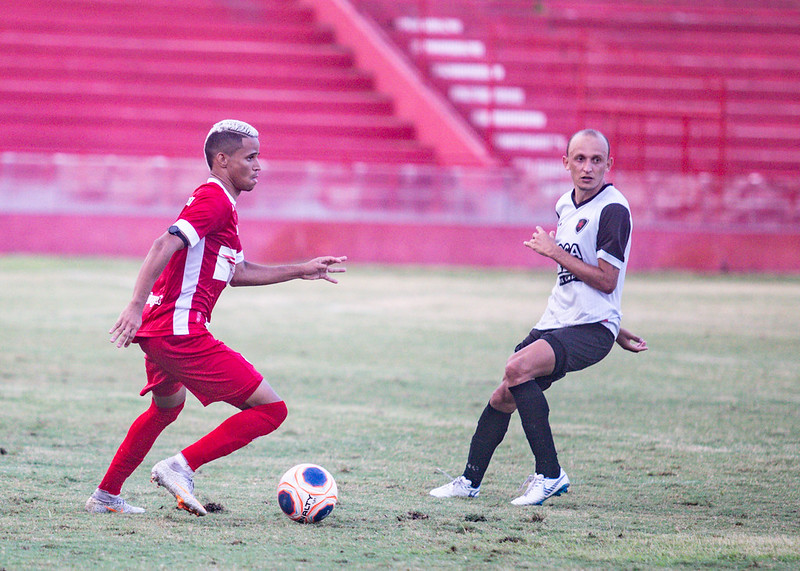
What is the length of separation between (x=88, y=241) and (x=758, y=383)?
12.4 metres

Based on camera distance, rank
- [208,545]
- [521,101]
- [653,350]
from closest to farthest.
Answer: [208,545], [653,350], [521,101]

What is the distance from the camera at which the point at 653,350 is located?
33.3 ft

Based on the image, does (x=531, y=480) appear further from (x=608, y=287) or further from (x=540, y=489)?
(x=608, y=287)

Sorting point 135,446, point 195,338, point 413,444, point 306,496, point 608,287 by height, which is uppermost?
point 608,287

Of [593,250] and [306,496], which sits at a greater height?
[593,250]

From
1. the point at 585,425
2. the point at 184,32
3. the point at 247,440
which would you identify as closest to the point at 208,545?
the point at 247,440

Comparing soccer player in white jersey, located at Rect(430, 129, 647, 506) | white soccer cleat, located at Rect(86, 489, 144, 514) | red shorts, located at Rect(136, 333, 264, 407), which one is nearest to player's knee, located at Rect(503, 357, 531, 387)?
soccer player in white jersey, located at Rect(430, 129, 647, 506)

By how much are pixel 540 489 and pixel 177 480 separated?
1.56 metres

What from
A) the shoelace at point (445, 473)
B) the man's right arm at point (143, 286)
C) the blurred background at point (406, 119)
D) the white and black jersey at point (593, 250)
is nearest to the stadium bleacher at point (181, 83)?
the blurred background at point (406, 119)

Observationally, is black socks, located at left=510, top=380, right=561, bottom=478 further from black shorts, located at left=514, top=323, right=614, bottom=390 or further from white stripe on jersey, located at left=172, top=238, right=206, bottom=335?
white stripe on jersey, located at left=172, top=238, right=206, bottom=335

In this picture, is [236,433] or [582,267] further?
[582,267]

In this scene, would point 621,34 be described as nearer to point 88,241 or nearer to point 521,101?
point 521,101

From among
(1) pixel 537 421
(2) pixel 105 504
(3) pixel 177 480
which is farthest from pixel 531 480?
(2) pixel 105 504

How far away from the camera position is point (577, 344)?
4938 mm
